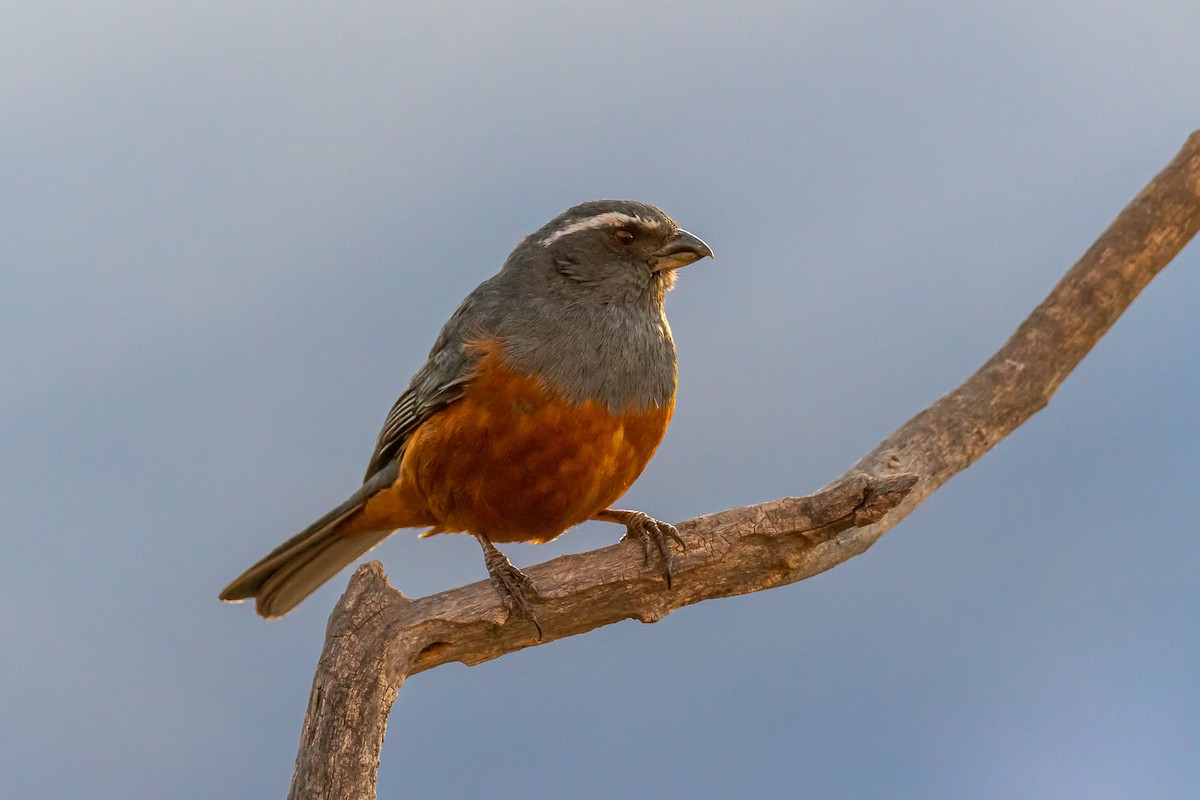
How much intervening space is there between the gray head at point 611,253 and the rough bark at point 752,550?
1263 millimetres

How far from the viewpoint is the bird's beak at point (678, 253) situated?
5.71m

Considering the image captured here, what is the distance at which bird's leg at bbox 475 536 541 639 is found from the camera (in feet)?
17.2

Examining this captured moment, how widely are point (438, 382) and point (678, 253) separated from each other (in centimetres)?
137

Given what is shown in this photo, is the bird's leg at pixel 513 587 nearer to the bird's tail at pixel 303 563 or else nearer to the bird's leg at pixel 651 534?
the bird's leg at pixel 651 534

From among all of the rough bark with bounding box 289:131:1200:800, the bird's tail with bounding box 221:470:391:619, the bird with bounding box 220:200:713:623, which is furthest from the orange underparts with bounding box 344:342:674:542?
the bird's tail with bounding box 221:470:391:619

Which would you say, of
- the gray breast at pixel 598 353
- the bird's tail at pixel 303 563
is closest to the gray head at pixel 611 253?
the gray breast at pixel 598 353

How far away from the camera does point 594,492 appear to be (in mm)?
5352

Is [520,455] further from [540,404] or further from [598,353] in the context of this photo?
[598,353]

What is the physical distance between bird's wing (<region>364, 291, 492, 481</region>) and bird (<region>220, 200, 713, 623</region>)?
0.01 metres

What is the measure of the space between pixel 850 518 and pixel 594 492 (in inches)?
49.4

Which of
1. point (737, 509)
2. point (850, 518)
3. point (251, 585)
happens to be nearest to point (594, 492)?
point (737, 509)

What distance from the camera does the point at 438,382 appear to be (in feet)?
18.3

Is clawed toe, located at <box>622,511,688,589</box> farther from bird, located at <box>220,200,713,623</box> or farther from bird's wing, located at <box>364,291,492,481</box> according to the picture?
bird's wing, located at <box>364,291,492,481</box>

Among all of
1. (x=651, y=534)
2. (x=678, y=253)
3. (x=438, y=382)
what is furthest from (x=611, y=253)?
(x=651, y=534)
